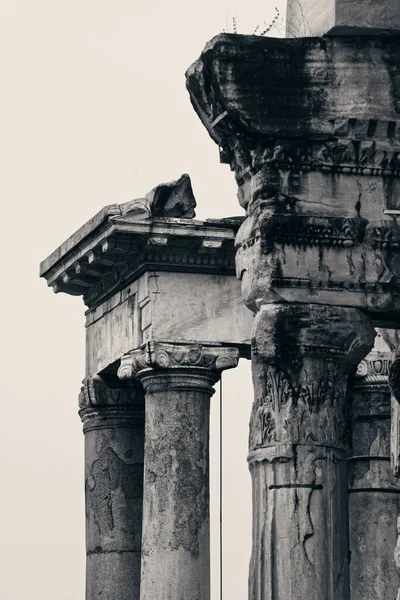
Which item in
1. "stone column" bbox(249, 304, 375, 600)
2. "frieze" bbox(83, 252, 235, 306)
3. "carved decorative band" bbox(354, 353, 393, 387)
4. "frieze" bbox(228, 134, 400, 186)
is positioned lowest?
"stone column" bbox(249, 304, 375, 600)

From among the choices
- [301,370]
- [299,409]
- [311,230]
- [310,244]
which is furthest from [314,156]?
[299,409]

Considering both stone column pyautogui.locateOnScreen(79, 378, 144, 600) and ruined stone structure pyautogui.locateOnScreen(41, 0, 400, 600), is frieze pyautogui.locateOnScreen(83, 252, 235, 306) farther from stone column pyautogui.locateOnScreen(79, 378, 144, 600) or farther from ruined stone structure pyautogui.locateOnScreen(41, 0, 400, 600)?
ruined stone structure pyautogui.locateOnScreen(41, 0, 400, 600)

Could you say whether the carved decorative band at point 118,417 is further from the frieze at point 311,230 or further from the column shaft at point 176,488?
the frieze at point 311,230

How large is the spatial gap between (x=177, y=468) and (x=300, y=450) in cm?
1080

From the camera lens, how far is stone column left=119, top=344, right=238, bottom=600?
161 feet

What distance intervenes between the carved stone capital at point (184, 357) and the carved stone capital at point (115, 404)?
2.60 meters

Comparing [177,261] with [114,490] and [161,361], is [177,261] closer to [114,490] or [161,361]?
[161,361]

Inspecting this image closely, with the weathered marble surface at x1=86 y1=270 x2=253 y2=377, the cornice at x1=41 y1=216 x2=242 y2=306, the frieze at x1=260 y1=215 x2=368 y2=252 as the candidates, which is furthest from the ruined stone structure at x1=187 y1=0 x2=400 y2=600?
the weathered marble surface at x1=86 y1=270 x2=253 y2=377

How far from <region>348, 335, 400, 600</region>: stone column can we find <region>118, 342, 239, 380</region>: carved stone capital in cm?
252

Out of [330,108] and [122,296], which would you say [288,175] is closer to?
[330,108]

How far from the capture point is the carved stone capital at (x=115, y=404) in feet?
173

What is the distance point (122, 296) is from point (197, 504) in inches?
180

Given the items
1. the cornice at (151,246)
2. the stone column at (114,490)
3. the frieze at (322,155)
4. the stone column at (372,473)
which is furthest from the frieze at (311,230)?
the stone column at (114,490)

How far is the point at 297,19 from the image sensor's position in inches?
1618
